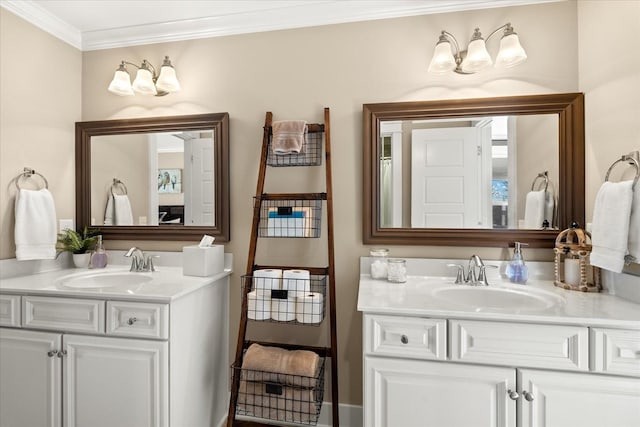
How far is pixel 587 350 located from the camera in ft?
3.80

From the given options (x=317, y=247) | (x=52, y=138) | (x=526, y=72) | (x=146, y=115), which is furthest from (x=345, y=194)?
(x=52, y=138)

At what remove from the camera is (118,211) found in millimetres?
2182

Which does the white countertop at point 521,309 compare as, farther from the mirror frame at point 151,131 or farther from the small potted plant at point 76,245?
the small potted plant at point 76,245

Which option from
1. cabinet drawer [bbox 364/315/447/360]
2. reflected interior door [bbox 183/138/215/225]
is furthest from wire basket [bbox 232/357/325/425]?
reflected interior door [bbox 183/138/215/225]

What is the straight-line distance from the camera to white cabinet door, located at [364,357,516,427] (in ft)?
4.00

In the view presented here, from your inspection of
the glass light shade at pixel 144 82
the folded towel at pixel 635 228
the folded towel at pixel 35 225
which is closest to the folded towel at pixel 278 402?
the folded towel at pixel 35 225

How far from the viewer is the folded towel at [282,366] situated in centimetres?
160

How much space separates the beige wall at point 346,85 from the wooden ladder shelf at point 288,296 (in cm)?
11

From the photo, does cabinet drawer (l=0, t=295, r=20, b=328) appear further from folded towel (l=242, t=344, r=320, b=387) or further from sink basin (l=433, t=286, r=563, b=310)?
sink basin (l=433, t=286, r=563, b=310)

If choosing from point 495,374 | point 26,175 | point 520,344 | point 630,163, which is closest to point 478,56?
point 630,163

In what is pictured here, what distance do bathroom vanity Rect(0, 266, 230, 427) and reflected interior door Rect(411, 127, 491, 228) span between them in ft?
4.13

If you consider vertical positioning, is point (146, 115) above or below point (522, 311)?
above

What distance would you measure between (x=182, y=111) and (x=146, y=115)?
263 millimetres

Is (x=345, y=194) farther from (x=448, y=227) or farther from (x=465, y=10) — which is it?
(x=465, y=10)
